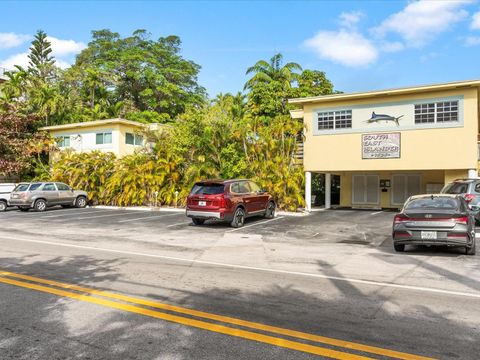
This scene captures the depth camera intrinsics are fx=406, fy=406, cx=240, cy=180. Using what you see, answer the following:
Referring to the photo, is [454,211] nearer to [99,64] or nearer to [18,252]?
[18,252]

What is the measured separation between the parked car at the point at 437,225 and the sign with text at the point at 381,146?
416 inches

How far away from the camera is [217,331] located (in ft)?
15.3

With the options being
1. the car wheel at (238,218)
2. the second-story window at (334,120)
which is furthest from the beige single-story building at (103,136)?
the car wheel at (238,218)

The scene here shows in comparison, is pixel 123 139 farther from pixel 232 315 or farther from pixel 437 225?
pixel 232 315

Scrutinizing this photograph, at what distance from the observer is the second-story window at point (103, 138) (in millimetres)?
32062

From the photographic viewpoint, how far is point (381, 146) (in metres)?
20.7

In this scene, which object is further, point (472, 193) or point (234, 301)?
point (472, 193)

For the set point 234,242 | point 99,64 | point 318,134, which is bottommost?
point 234,242

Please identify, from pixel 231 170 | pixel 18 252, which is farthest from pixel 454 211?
pixel 231 170

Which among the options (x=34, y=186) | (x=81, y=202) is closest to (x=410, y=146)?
(x=81, y=202)

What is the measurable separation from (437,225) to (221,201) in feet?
24.8

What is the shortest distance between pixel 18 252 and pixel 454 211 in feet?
35.1

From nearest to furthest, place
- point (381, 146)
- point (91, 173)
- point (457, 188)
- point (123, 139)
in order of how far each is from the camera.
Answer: point (457, 188) → point (381, 146) → point (91, 173) → point (123, 139)

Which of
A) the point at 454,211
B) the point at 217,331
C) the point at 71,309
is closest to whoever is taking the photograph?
the point at 217,331
